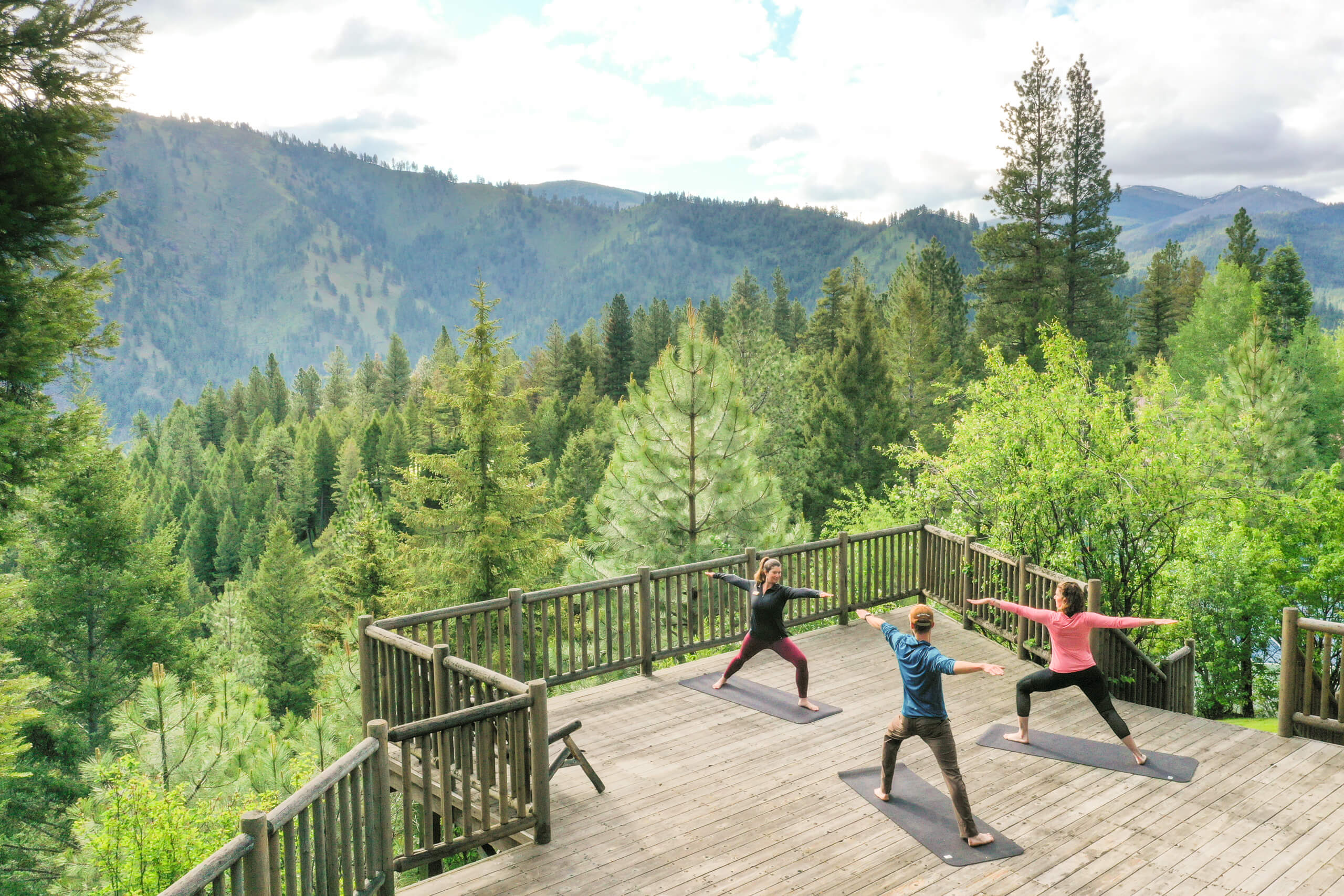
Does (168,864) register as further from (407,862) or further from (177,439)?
(177,439)

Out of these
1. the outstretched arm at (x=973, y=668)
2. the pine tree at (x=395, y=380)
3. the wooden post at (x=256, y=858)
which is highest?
the pine tree at (x=395, y=380)

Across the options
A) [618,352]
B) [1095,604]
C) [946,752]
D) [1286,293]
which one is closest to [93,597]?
[1095,604]

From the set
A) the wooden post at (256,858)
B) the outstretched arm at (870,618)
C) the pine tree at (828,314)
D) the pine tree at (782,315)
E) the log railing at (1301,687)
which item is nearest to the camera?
the wooden post at (256,858)

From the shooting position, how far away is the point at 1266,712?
2220cm

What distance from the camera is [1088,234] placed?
34281 mm

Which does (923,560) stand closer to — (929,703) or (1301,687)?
(1301,687)

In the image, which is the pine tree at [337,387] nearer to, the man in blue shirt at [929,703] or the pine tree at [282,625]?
the pine tree at [282,625]

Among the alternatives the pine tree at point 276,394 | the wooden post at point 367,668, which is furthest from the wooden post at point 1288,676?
the pine tree at point 276,394

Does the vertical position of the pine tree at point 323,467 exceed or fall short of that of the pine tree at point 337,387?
it falls short

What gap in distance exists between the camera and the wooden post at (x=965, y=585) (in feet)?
35.0

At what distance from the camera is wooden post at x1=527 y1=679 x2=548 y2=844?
5730 millimetres

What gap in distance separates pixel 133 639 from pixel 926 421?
29.8 metres

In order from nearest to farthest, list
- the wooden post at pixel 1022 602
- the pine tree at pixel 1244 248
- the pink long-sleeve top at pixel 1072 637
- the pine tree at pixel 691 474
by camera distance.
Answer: the pink long-sleeve top at pixel 1072 637
the wooden post at pixel 1022 602
the pine tree at pixel 691 474
the pine tree at pixel 1244 248

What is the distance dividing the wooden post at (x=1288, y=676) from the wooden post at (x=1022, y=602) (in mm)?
2402
